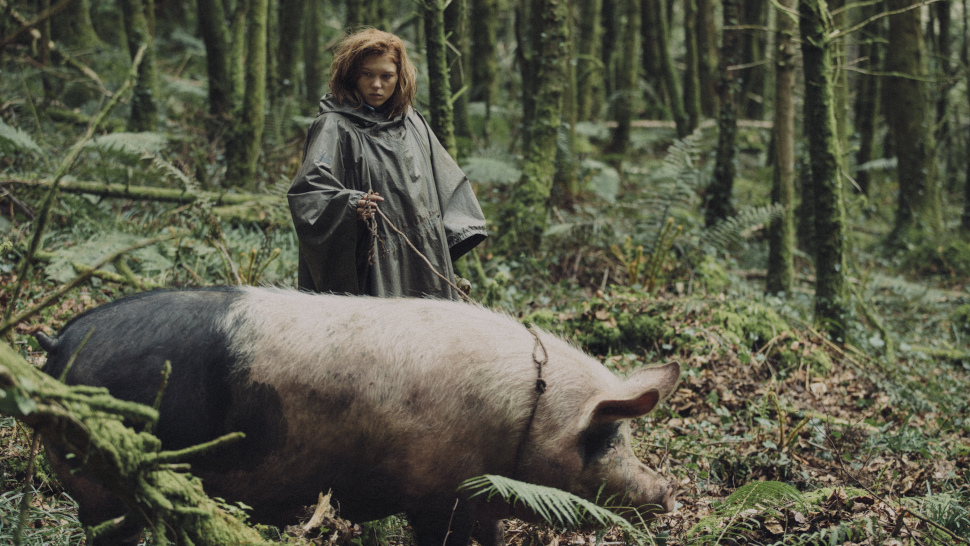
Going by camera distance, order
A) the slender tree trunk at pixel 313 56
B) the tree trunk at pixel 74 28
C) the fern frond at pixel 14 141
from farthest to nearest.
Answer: the slender tree trunk at pixel 313 56 → the tree trunk at pixel 74 28 → the fern frond at pixel 14 141

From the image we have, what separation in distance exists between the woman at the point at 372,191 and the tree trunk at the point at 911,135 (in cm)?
1039

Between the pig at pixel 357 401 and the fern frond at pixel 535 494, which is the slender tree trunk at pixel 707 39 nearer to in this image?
the pig at pixel 357 401

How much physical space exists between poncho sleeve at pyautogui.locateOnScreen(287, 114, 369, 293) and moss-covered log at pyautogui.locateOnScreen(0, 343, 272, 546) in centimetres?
142

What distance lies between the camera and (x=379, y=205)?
142 inches

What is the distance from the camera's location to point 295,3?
1073 cm

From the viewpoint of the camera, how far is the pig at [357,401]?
8.21 ft

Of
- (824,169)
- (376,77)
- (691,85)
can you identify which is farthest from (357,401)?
(691,85)

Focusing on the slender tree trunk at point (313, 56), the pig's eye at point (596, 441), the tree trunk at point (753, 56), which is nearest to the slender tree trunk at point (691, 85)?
the tree trunk at point (753, 56)

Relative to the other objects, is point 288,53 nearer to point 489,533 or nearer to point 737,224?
point 737,224

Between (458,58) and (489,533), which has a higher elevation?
(458,58)

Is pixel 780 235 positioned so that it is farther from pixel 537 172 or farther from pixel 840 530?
pixel 840 530

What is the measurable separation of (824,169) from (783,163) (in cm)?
159

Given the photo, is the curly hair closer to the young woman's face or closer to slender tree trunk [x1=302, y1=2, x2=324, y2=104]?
the young woman's face

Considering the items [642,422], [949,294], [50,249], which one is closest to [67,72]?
[50,249]
